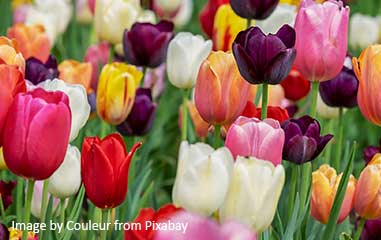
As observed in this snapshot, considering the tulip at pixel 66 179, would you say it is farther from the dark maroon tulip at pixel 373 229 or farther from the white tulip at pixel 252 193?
the dark maroon tulip at pixel 373 229

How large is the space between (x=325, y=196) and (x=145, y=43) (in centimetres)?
66

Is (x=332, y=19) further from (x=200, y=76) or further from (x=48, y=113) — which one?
(x=48, y=113)

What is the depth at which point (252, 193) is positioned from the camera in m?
1.21

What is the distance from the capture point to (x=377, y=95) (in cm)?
162

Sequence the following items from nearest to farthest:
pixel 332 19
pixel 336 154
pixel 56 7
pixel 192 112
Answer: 1. pixel 332 19
2. pixel 336 154
3. pixel 192 112
4. pixel 56 7

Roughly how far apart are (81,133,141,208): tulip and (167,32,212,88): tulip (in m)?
0.46

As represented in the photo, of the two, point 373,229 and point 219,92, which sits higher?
point 219,92

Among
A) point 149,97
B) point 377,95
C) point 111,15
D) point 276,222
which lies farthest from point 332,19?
point 111,15

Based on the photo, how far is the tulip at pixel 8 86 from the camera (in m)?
1.29

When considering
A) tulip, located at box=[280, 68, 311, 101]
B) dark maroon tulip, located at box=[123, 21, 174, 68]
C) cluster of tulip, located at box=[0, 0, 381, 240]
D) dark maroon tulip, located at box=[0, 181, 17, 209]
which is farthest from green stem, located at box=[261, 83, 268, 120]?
tulip, located at box=[280, 68, 311, 101]

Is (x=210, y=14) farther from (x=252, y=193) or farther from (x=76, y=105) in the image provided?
(x=252, y=193)

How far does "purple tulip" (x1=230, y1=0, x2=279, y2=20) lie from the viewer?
192cm

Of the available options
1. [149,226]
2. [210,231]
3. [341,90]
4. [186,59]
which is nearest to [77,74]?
[186,59]

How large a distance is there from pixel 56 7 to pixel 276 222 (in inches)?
55.5
